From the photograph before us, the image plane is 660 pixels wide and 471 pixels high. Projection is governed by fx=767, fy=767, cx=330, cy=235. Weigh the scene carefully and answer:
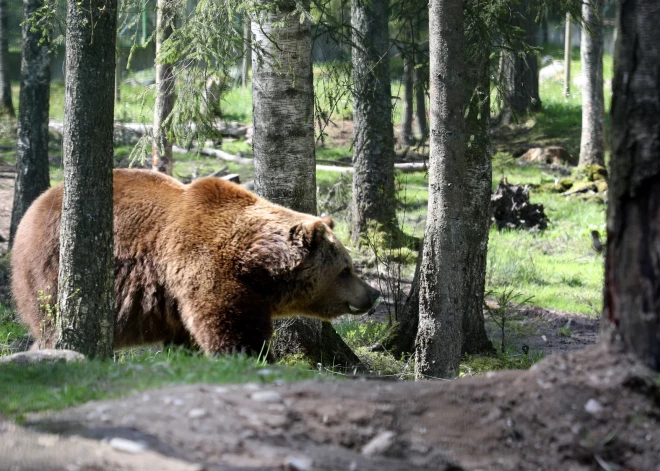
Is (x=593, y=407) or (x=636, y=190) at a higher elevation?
(x=636, y=190)

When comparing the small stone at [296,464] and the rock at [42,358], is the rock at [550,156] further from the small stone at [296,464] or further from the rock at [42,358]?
the small stone at [296,464]

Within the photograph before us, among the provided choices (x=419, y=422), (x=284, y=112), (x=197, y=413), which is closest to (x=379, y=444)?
(x=419, y=422)

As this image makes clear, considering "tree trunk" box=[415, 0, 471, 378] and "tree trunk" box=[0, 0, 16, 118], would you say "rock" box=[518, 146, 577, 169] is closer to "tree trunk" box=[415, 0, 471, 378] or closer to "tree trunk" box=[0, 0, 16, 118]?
"tree trunk" box=[0, 0, 16, 118]

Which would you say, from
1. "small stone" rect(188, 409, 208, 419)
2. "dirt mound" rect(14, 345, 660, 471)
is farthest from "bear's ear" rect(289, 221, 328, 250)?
"small stone" rect(188, 409, 208, 419)

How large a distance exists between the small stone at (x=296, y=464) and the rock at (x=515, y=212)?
1344cm

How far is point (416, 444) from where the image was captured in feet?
12.0

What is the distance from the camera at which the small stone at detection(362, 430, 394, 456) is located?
3.55 meters

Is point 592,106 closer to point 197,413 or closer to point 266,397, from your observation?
point 266,397

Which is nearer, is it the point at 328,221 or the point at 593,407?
the point at 593,407

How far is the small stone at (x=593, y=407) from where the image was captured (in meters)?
3.69

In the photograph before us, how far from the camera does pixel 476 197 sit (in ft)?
26.7

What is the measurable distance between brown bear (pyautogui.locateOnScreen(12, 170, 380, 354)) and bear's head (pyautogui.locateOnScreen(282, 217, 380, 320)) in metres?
0.01

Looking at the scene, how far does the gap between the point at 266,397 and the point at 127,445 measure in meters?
0.76

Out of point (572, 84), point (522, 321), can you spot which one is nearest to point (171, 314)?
point (522, 321)
